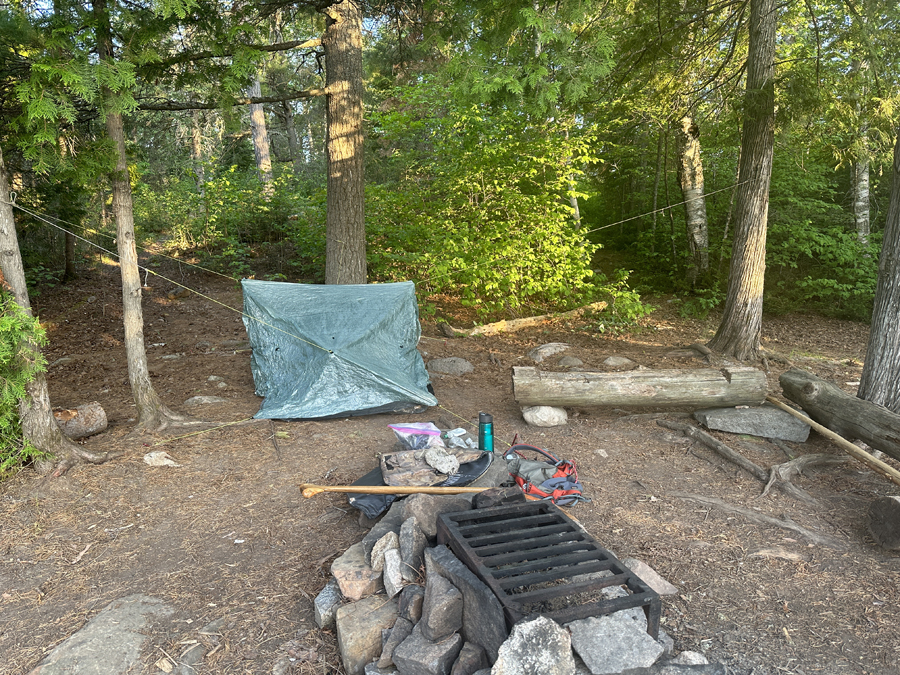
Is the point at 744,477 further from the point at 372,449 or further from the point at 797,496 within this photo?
the point at 372,449

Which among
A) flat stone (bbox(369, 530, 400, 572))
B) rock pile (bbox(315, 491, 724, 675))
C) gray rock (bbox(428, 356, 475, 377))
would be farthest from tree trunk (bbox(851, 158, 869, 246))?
flat stone (bbox(369, 530, 400, 572))

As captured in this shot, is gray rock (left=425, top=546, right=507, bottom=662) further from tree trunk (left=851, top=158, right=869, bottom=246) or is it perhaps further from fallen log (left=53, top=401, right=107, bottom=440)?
tree trunk (left=851, top=158, right=869, bottom=246)

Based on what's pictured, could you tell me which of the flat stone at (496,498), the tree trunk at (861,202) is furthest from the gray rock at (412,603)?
the tree trunk at (861,202)

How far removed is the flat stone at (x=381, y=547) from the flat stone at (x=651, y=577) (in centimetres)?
119

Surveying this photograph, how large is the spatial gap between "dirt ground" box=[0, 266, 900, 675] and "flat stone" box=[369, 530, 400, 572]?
1.22ft

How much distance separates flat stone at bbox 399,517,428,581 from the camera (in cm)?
260

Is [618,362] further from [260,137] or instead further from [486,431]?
[260,137]

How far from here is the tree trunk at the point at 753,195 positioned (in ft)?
21.5

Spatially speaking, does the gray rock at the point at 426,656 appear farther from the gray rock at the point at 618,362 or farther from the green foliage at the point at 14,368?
the gray rock at the point at 618,362

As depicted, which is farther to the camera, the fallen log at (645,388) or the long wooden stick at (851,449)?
the fallen log at (645,388)

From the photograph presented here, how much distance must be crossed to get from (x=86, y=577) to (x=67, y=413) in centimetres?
217

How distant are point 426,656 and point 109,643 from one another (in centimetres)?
143

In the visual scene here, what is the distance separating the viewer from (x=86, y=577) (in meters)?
2.96

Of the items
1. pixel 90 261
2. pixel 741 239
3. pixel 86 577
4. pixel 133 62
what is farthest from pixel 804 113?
pixel 90 261
